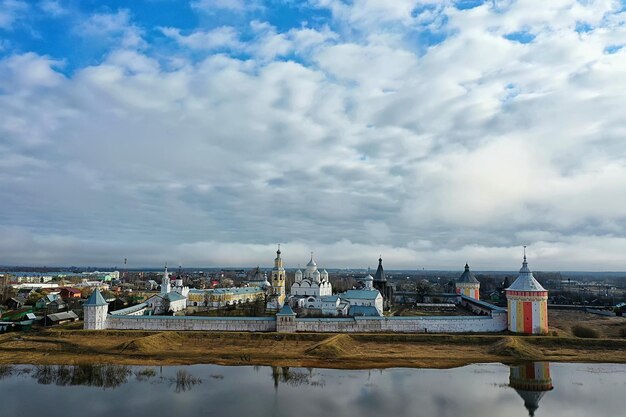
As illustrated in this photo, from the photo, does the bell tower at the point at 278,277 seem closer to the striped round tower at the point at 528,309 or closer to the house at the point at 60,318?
the house at the point at 60,318

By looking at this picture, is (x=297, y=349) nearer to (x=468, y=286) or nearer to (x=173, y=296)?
(x=173, y=296)

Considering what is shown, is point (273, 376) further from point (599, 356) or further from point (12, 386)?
point (599, 356)

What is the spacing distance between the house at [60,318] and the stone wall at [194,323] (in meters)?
8.78

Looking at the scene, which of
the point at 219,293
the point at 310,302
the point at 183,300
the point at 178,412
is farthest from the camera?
the point at 219,293

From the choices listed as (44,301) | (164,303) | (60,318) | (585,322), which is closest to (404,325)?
(585,322)

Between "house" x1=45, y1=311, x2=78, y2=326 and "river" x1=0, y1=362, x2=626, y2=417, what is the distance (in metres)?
16.5

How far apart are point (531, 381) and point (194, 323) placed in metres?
22.9

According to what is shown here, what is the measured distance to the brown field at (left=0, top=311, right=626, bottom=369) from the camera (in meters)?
27.4

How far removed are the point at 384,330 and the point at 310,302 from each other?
40.7ft

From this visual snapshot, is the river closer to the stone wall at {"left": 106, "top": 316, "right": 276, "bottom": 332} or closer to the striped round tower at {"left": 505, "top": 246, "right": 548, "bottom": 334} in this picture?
the striped round tower at {"left": 505, "top": 246, "right": 548, "bottom": 334}

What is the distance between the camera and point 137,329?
116 ft

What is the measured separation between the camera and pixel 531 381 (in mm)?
23453

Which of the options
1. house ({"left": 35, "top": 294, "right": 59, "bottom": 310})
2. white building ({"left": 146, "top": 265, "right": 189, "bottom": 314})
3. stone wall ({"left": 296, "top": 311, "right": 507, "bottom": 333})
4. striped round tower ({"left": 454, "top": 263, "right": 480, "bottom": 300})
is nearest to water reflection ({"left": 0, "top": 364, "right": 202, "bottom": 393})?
stone wall ({"left": 296, "top": 311, "right": 507, "bottom": 333})

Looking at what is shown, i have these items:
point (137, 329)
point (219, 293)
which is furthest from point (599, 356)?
point (219, 293)
